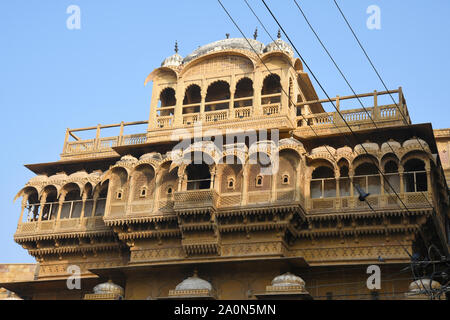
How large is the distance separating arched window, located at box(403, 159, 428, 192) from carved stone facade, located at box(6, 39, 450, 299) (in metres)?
0.07

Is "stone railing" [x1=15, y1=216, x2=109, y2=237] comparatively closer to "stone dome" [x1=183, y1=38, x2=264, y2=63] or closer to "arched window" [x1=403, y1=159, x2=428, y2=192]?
"stone dome" [x1=183, y1=38, x2=264, y2=63]

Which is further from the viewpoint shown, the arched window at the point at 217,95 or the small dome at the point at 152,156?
the arched window at the point at 217,95

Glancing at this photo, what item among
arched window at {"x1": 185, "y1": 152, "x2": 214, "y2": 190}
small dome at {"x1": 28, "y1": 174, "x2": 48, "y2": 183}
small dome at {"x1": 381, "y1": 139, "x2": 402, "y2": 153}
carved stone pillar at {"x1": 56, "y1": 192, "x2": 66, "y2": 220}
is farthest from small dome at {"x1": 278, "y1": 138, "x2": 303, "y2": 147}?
small dome at {"x1": 28, "y1": 174, "x2": 48, "y2": 183}

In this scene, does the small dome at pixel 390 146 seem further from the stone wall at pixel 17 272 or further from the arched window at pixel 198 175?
the stone wall at pixel 17 272

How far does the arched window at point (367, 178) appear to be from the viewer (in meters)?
22.2

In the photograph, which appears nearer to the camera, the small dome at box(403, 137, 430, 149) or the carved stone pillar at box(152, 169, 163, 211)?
the small dome at box(403, 137, 430, 149)

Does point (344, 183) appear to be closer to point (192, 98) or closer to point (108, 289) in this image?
point (192, 98)

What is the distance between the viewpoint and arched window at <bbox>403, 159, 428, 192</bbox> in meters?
22.4

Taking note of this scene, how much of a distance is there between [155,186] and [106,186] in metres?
2.78

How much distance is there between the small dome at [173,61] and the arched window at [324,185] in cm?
720

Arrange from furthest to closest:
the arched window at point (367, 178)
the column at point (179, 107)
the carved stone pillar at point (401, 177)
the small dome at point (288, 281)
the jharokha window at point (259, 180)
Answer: the column at point (179, 107)
the jharokha window at point (259, 180)
the arched window at point (367, 178)
the carved stone pillar at point (401, 177)
the small dome at point (288, 281)

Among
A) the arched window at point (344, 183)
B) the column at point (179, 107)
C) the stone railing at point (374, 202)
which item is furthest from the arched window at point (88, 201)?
the arched window at point (344, 183)

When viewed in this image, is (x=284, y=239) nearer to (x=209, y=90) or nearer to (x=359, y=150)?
(x=359, y=150)
